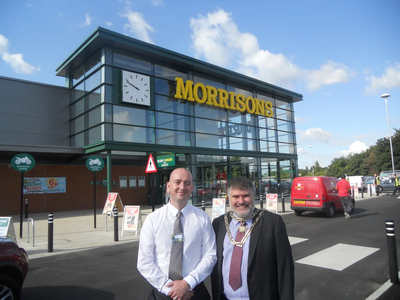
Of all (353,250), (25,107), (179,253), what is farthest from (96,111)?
(179,253)

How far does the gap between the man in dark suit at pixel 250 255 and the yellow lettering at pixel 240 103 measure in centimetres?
2080

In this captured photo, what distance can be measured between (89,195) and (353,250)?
1707cm

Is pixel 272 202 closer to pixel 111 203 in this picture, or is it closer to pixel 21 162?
pixel 111 203

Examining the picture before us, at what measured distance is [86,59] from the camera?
18.0 metres

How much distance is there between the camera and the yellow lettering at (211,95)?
68.9 ft

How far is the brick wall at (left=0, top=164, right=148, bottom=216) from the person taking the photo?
16.8 meters

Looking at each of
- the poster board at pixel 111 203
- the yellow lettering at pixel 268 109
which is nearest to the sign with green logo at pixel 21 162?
the poster board at pixel 111 203


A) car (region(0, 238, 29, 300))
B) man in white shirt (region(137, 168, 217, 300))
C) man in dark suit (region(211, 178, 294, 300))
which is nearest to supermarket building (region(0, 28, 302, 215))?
car (region(0, 238, 29, 300))

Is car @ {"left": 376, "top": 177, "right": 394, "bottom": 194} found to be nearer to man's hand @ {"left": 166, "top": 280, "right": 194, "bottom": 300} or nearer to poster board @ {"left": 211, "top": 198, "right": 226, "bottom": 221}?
poster board @ {"left": 211, "top": 198, "right": 226, "bottom": 221}

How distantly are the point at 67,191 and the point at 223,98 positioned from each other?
12.8m

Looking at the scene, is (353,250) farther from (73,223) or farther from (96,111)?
(96,111)

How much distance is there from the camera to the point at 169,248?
8.06ft

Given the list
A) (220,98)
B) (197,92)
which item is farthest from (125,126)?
(220,98)

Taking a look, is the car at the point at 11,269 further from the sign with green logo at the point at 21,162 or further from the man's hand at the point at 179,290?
the sign with green logo at the point at 21,162
